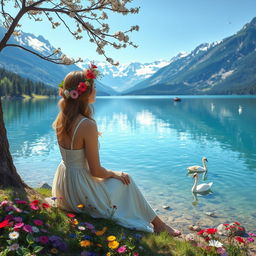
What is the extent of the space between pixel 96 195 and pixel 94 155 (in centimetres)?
89

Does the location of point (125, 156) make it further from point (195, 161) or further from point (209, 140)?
point (209, 140)

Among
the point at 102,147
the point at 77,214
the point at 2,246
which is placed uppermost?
the point at 2,246

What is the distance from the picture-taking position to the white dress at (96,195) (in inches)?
240

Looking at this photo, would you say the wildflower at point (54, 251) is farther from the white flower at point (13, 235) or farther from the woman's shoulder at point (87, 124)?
the woman's shoulder at point (87, 124)

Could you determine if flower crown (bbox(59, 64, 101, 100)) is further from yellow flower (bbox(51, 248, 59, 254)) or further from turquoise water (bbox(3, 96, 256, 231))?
turquoise water (bbox(3, 96, 256, 231))

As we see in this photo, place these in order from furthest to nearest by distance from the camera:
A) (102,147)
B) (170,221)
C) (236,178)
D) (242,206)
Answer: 1. (102,147)
2. (236,178)
3. (242,206)
4. (170,221)

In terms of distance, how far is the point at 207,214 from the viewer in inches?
479

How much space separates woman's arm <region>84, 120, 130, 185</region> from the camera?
5684 mm

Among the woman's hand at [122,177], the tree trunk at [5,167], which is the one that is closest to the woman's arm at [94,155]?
the woman's hand at [122,177]

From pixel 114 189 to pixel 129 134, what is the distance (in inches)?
1256

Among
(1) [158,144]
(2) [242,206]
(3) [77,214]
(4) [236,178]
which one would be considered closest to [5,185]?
(3) [77,214]

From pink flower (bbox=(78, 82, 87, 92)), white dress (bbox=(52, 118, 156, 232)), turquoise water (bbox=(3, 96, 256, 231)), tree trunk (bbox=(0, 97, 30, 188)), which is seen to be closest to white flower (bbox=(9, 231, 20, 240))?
white dress (bbox=(52, 118, 156, 232))

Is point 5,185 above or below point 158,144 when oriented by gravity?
above

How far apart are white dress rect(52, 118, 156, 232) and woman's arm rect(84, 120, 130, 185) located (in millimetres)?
123
